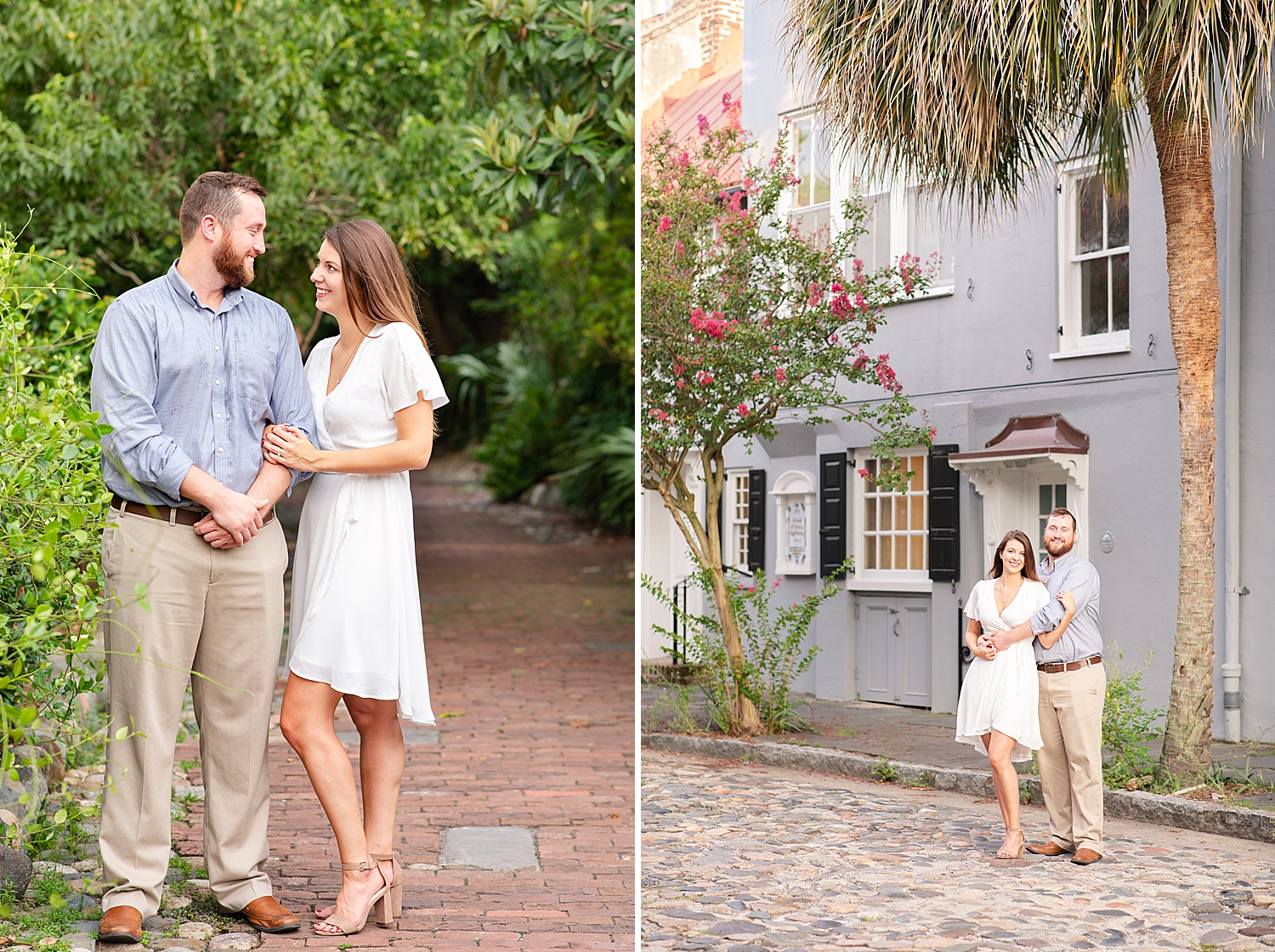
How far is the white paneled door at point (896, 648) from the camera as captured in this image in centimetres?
237

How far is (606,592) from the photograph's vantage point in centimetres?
1405

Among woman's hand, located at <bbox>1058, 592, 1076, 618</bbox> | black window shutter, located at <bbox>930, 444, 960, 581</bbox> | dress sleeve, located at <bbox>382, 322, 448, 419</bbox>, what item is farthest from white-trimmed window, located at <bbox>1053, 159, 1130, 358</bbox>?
dress sleeve, located at <bbox>382, 322, 448, 419</bbox>

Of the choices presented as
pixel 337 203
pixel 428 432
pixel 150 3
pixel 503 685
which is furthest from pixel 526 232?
pixel 428 432

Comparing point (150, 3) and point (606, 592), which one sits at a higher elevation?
point (150, 3)

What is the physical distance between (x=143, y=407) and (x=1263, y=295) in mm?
2526

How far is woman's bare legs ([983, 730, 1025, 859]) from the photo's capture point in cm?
224

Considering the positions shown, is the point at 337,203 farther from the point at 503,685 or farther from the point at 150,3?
the point at 503,685

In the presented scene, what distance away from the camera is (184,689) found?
3.52 metres

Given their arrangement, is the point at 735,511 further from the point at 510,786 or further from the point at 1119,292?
the point at 510,786

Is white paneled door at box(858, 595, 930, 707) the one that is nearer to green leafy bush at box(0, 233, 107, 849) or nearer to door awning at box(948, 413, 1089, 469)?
door awning at box(948, 413, 1089, 469)

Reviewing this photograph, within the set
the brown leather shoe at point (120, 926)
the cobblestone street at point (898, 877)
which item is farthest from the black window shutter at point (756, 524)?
the brown leather shoe at point (120, 926)

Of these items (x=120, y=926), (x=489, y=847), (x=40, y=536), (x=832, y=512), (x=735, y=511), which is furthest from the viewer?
(x=489, y=847)

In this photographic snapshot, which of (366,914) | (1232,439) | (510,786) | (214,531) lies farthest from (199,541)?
(510,786)

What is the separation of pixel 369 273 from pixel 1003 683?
6.60 feet
